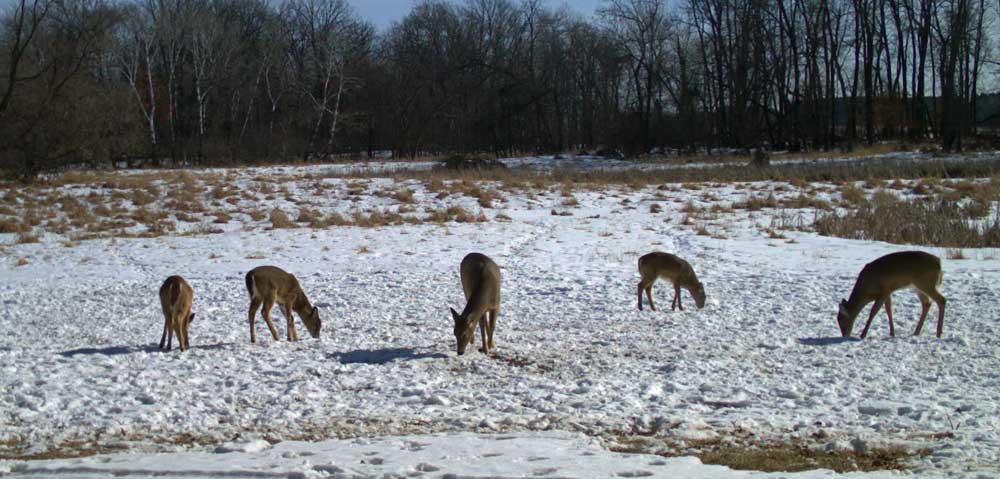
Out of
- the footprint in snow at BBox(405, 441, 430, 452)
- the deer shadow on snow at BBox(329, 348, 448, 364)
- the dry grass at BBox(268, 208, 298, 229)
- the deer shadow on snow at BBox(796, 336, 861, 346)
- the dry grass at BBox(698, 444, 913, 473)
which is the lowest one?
the deer shadow on snow at BBox(796, 336, 861, 346)

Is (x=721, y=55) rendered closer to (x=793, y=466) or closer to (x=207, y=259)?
(x=207, y=259)

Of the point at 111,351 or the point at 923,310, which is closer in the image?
the point at 111,351

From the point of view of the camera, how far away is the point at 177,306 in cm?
864

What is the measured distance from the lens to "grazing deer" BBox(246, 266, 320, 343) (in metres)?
9.21

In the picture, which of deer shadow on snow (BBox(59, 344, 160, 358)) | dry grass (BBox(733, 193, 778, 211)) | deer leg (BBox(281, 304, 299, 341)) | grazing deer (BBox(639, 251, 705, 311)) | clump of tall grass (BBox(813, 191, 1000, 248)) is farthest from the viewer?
dry grass (BBox(733, 193, 778, 211))

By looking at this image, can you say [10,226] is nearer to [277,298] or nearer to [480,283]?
[277,298]

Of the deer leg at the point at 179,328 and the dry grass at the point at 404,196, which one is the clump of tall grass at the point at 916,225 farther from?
the deer leg at the point at 179,328

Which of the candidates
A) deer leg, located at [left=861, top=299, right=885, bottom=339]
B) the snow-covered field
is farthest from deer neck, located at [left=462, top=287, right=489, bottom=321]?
deer leg, located at [left=861, top=299, right=885, bottom=339]

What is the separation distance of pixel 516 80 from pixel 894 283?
60.0 meters

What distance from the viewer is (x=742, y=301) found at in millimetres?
11539

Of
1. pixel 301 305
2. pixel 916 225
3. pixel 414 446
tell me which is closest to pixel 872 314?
pixel 414 446

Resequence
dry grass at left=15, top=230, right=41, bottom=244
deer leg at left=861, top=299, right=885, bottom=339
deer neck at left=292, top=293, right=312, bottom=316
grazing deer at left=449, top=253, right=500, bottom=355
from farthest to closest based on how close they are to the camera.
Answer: dry grass at left=15, top=230, right=41, bottom=244 → deer neck at left=292, top=293, right=312, bottom=316 → deer leg at left=861, top=299, right=885, bottom=339 → grazing deer at left=449, top=253, right=500, bottom=355

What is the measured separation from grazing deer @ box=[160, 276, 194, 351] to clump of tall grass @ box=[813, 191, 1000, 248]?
46.3ft

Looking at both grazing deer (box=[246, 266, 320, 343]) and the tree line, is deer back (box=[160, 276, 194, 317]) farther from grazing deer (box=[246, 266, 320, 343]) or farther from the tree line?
the tree line
